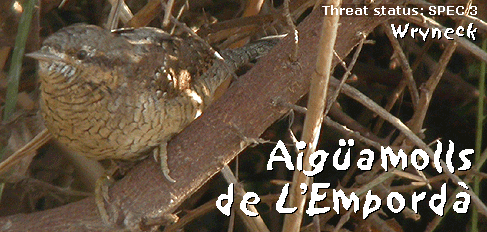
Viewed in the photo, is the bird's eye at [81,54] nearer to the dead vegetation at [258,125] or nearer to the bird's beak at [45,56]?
the bird's beak at [45,56]

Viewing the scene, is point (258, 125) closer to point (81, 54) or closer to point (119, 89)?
point (119, 89)

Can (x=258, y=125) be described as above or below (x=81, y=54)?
below

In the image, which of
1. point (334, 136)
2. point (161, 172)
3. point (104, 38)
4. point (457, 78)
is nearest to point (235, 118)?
point (161, 172)

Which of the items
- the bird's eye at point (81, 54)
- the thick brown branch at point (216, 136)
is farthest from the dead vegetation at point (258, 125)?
the bird's eye at point (81, 54)

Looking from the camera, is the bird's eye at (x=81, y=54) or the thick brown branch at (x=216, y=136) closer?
the bird's eye at (x=81, y=54)

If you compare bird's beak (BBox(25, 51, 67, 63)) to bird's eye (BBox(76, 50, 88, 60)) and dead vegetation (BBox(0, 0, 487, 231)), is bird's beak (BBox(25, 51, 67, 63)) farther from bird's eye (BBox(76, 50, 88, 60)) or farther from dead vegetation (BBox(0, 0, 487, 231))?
dead vegetation (BBox(0, 0, 487, 231))

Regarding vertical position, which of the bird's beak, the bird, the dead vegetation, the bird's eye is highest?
the bird's beak

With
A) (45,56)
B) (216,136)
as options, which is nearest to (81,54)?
(45,56)

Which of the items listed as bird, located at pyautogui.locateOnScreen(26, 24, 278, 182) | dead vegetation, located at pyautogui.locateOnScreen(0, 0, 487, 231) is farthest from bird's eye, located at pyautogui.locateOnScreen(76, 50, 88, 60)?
dead vegetation, located at pyautogui.locateOnScreen(0, 0, 487, 231)

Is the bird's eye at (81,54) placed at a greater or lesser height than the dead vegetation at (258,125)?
greater
